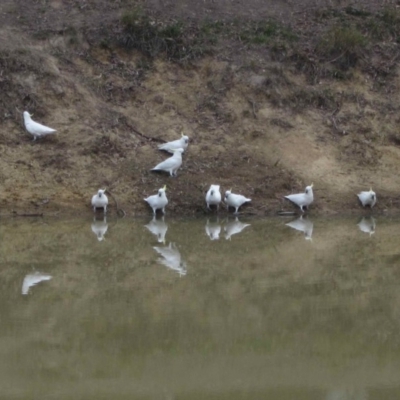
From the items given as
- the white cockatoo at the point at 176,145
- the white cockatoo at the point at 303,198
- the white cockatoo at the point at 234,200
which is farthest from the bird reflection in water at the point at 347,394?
the white cockatoo at the point at 176,145

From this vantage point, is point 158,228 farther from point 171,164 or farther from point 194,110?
point 194,110

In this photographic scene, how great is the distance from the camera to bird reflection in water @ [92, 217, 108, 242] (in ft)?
48.6

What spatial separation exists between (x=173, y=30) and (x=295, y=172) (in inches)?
174

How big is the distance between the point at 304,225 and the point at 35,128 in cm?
474

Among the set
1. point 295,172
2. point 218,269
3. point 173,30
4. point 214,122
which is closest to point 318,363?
point 218,269

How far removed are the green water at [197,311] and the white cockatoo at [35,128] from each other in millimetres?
2141

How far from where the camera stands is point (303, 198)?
17312mm

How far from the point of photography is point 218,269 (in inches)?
500

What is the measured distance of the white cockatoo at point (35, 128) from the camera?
1775cm

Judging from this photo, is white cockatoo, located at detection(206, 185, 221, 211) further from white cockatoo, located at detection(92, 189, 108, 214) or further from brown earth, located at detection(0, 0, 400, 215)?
white cockatoo, located at detection(92, 189, 108, 214)

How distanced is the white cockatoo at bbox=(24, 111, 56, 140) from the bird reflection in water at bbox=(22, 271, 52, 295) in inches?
233

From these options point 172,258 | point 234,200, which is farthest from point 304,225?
point 172,258

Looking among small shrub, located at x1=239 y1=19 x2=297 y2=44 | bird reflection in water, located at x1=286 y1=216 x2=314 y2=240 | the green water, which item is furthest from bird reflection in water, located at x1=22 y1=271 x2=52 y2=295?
small shrub, located at x1=239 y1=19 x2=297 y2=44

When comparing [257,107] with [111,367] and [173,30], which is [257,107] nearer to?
[173,30]
